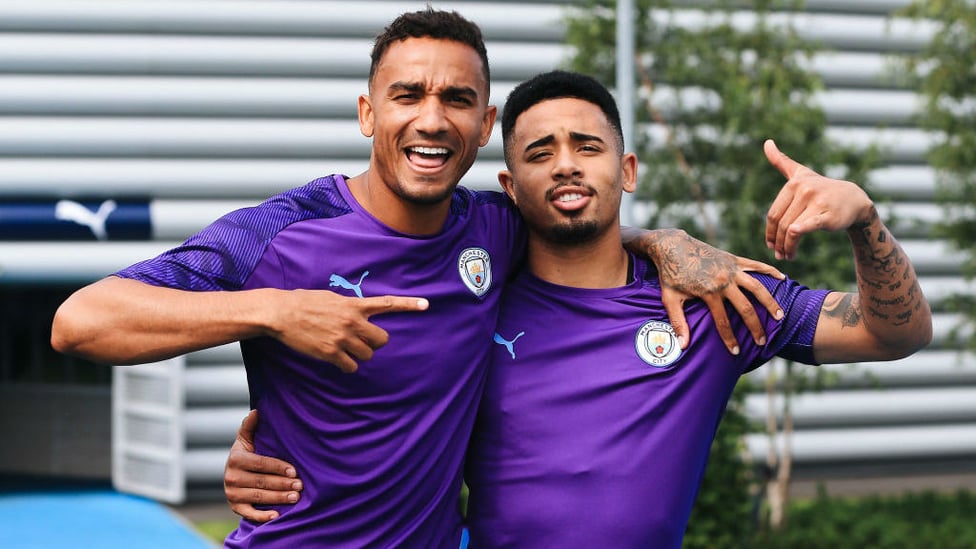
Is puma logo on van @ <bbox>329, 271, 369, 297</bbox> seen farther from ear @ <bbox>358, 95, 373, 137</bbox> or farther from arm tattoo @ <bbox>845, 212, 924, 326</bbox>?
arm tattoo @ <bbox>845, 212, 924, 326</bbox>

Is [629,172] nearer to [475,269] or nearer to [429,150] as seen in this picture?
[475,269]

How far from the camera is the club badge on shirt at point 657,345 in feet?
12.3

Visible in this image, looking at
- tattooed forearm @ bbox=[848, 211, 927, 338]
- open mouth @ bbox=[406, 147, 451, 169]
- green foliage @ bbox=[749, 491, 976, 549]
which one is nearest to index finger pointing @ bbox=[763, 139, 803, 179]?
tattooed forearm @ bbox=[848, 211, 927, 338]

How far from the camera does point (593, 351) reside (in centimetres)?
378

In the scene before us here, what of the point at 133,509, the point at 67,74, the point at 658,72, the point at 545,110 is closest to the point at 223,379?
the point at 133,509

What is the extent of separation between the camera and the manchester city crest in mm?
3684

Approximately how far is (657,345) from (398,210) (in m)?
1.00

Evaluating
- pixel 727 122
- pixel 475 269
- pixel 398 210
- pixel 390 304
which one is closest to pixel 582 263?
pixel 475 269

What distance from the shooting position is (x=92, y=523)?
1188cm

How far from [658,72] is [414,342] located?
8.10 metres

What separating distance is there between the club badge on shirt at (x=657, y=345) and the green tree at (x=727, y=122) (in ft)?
18.0

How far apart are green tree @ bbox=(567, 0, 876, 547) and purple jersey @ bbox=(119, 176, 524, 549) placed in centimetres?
595

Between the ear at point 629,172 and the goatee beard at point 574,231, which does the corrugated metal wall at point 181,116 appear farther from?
the goatee beard at point 574,231

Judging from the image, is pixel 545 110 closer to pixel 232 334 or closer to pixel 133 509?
pixel 232 334
